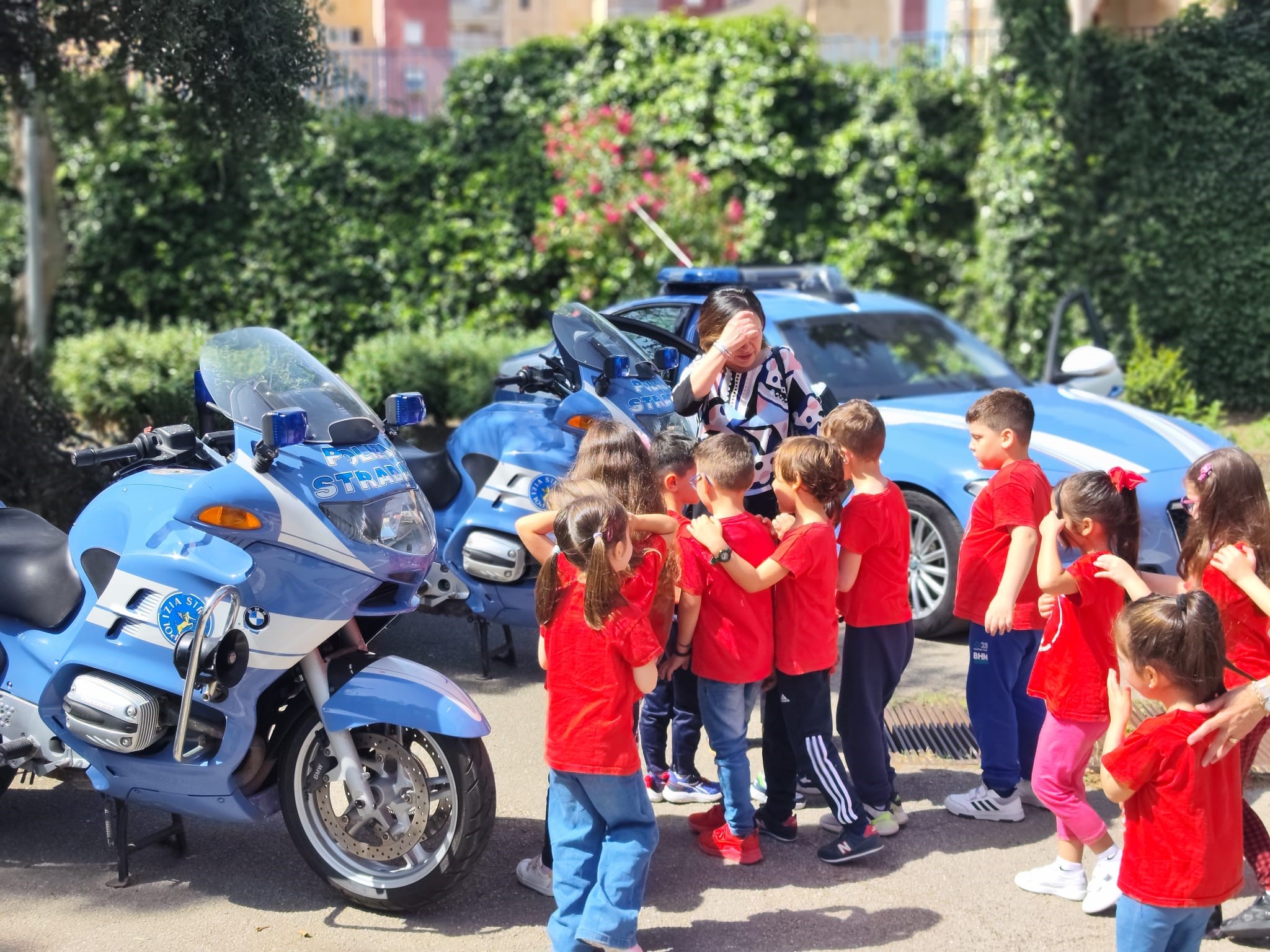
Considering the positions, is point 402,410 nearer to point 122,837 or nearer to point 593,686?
point 593,686

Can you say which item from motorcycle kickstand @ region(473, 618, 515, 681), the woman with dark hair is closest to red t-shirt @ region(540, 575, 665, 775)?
the woman with dark hair

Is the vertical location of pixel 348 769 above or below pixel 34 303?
below

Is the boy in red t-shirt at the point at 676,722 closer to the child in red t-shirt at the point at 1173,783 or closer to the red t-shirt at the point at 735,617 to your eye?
the red t-shirt at the point at 735,617

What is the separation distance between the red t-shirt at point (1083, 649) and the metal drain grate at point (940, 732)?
1087 millimetres

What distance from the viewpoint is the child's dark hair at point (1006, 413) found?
4547 mm

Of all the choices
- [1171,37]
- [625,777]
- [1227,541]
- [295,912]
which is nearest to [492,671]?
[295,912]

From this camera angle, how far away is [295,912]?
13.1 ft

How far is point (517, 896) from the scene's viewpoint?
4.10 m

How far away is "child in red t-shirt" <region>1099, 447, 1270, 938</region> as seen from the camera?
376 cm

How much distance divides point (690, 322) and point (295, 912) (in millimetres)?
4535

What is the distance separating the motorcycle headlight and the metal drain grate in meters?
2.35

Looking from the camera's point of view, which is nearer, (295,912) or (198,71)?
(295,912)

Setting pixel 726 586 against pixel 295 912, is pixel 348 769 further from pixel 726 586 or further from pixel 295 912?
pixel 726 586

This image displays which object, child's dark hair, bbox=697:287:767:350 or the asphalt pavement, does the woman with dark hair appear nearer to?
child's dark hair, bbox=697:287:767:350
